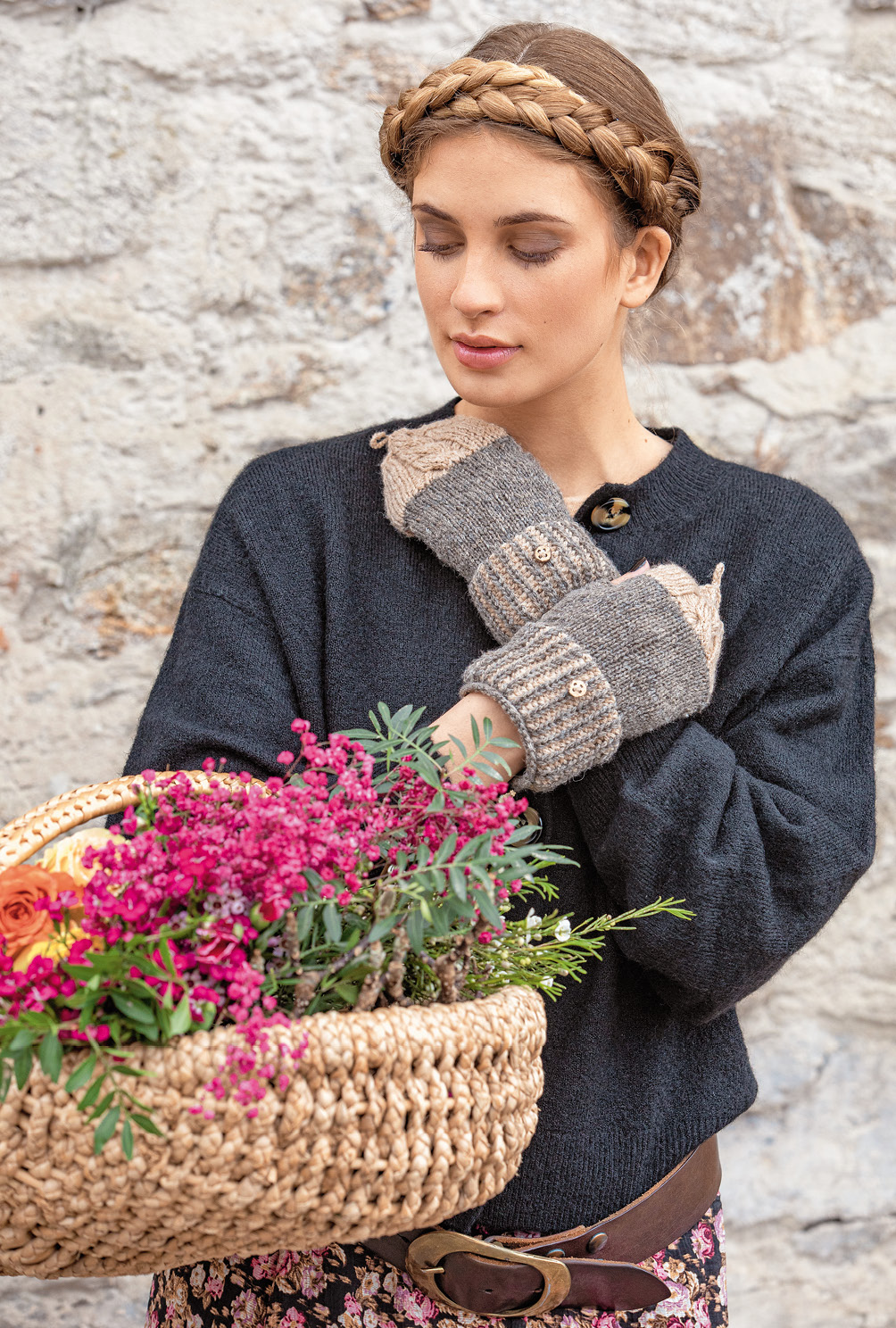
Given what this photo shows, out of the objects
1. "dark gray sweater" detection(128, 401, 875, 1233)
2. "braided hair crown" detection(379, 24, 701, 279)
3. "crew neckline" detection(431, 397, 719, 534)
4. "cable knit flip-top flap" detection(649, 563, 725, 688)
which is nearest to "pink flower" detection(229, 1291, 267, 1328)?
"dark gray sweater" detection(128, 401, 875, 1233)

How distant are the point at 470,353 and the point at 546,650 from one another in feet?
1.04

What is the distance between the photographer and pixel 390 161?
1267mm

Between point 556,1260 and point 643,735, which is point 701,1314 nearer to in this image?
point 556,1260

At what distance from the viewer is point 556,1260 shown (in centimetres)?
112

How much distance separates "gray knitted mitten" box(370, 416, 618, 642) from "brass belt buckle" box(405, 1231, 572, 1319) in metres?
0.58

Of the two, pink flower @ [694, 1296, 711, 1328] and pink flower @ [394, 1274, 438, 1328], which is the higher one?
pink flower @ [394, 1274, 438, 1328]

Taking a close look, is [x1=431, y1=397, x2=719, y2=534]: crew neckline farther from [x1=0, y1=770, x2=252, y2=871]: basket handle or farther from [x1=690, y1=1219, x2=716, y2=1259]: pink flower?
[x1=690, y1=1219, x2=716, y2=1259]: pink flower

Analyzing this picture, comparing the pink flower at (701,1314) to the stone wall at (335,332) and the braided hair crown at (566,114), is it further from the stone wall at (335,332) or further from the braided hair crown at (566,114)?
the braided hair crown at (566,114)

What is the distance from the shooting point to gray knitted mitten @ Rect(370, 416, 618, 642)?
115 cm

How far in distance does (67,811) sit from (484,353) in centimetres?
60

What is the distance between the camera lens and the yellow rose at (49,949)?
2.41 ft

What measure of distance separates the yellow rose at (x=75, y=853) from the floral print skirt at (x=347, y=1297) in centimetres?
54

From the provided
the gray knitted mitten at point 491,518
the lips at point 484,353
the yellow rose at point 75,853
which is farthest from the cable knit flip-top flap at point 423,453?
the yellow rose at point 75,853

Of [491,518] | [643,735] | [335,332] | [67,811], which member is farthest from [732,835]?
[335,332]
